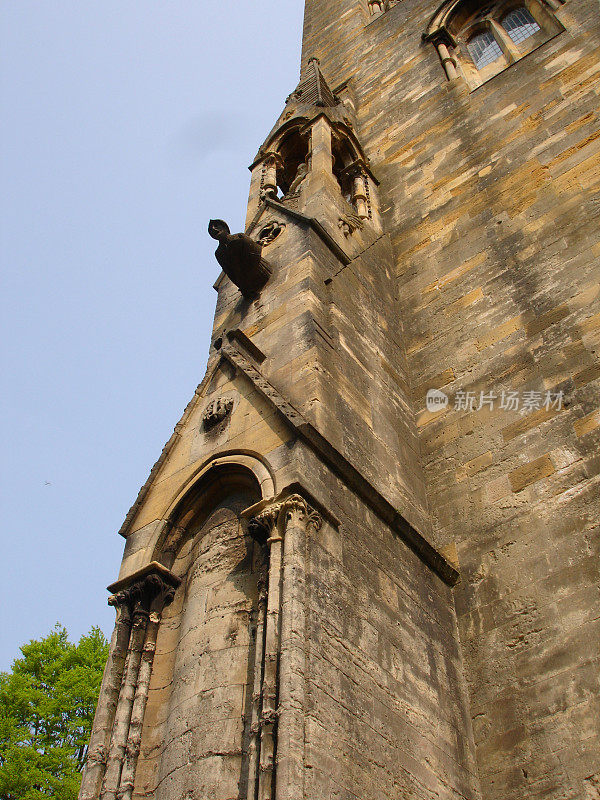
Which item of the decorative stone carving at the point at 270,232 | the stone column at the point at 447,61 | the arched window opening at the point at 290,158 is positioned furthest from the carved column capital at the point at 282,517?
the stone column at the point at 447,61

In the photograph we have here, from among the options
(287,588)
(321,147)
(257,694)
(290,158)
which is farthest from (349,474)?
(290,158)

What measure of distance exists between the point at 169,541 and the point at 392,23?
44.3 ft

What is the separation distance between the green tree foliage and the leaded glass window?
12.4 meters

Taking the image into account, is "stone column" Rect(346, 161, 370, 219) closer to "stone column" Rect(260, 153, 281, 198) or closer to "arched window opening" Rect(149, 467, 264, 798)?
"stone column" Rect(260, 153, 281, 198)

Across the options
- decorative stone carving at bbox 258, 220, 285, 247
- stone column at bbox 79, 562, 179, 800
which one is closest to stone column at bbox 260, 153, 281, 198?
decorative stone carving at bbox 258, 220, 285, 247

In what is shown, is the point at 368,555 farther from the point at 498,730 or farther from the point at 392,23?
the point at 392,23

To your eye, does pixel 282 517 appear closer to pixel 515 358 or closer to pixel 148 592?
pixel 148 592

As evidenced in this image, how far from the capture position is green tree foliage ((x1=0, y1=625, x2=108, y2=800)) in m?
11.2

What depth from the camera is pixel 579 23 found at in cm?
1080

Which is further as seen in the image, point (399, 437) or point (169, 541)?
point (399, 437)

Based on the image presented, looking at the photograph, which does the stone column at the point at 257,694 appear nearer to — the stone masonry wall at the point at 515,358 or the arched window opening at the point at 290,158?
the stone masonry wall at the point at 515,358

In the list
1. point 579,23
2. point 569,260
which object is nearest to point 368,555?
point 569,260

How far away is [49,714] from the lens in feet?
41.3

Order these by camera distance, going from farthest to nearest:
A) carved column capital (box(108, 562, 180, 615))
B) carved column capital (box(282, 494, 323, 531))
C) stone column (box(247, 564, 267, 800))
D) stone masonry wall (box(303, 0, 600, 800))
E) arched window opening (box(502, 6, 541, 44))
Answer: arched window opening (box(502, 6, 541, 44)) → carved column capital (box(108, 562, 180, 615)) → stone masonry wall (box(303, 0, 600, 800)) → carved column capital (box(282, 494, 323, 531)) → stone column (box(247, 564, 267, 800))
